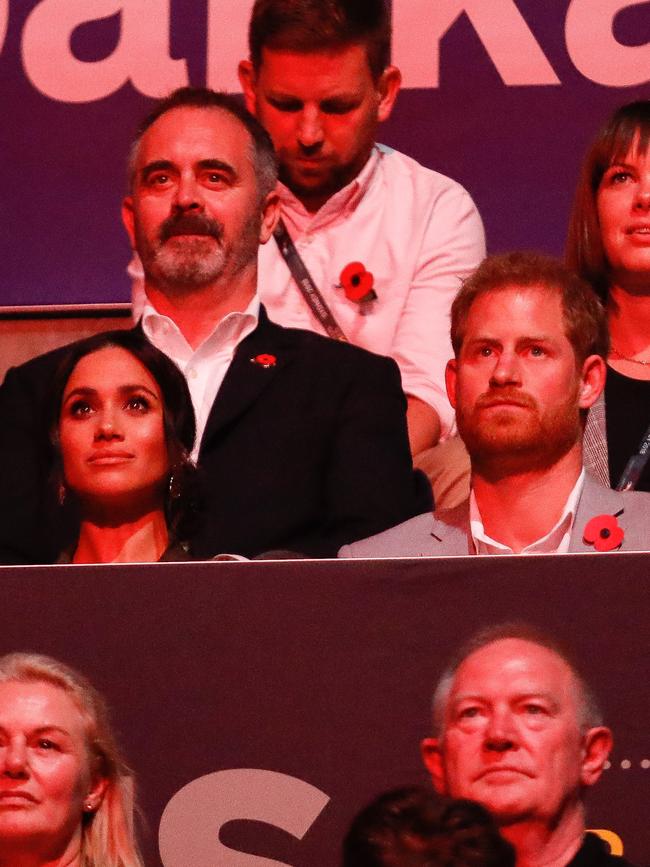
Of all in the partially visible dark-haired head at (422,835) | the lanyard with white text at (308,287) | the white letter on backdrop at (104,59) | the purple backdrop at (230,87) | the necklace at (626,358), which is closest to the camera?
the partially visible dark-haired head at (422,835)

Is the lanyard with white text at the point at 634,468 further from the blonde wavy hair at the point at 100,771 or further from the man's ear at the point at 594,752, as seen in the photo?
the blonde wavy hair at the point at 100,771

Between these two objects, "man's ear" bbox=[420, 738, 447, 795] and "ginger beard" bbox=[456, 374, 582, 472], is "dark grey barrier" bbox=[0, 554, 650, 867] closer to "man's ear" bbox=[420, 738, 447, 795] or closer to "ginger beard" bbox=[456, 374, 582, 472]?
"man's ear" bbox=[420, 738, 447, 795]

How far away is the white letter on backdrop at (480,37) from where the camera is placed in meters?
4.29

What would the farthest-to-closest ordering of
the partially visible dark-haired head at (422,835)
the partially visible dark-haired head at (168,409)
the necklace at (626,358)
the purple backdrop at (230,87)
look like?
the purple backdrop at (230,87), the necklace at (626,358), the partially visible dark-haired head at (168,409), the partially visible dark-haired head at (422,835)

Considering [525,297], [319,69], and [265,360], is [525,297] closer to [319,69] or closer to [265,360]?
[265,360]

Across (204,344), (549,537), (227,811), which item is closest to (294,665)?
(227,811)

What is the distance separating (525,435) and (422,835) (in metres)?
0.72

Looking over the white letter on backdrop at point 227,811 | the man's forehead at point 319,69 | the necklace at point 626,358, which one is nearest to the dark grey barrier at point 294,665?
the white letter on backdrop at point 227,811

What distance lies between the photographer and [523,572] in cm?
290

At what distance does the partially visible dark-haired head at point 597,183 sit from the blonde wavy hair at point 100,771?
1216 millimetres

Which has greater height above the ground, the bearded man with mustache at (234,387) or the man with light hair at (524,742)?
the bearded man with mustache at (234,387)

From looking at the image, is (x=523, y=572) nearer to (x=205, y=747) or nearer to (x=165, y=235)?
(x=205, y=747)

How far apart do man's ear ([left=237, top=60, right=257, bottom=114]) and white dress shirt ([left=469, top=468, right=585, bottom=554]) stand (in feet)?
4.41

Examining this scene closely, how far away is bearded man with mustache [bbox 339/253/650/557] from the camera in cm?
317
